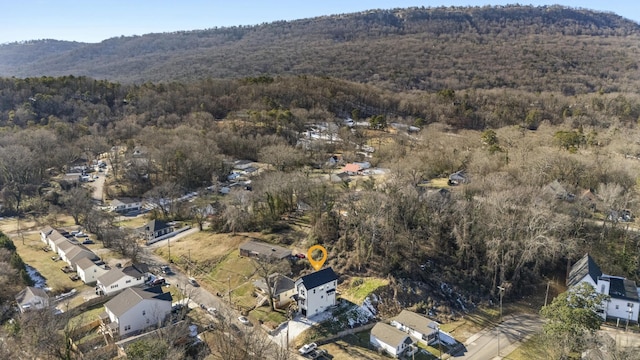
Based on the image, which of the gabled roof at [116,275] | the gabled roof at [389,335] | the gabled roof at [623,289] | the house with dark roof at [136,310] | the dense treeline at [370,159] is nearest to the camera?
the gabled roof at [389,335]

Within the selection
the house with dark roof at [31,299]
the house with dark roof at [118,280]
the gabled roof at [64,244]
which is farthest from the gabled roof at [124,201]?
the house with dark roof at [31,299]

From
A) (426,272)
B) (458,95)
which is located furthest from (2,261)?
(458,95)

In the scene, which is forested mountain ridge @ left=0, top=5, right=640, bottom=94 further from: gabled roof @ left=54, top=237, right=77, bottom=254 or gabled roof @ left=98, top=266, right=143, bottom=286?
gabled roof @ left=98, top=266, right=143, bottom=286

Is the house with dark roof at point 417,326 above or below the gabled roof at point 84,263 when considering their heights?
below

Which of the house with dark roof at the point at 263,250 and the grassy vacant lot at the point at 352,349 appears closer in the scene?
the grassy vacant lot at the point at 352,349

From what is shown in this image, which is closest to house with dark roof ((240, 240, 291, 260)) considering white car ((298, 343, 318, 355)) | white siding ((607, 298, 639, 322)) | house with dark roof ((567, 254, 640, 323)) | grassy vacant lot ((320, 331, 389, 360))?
white car ((298, 343, 318, 355))

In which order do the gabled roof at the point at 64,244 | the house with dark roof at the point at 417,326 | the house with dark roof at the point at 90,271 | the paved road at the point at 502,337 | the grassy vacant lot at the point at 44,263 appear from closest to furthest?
the paved road at the point at 502,337, the house with dark roof at the point at 417,326, the grassy vacant lot at the point at 44,263, the house with dark roof at the point at 90,271, the gabled roof at the point at 64,244

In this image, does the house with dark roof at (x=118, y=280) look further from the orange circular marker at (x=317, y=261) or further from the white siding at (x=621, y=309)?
the white siding at (x=621, y=309)

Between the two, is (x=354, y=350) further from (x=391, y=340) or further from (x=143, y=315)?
(x=143, y=315)
